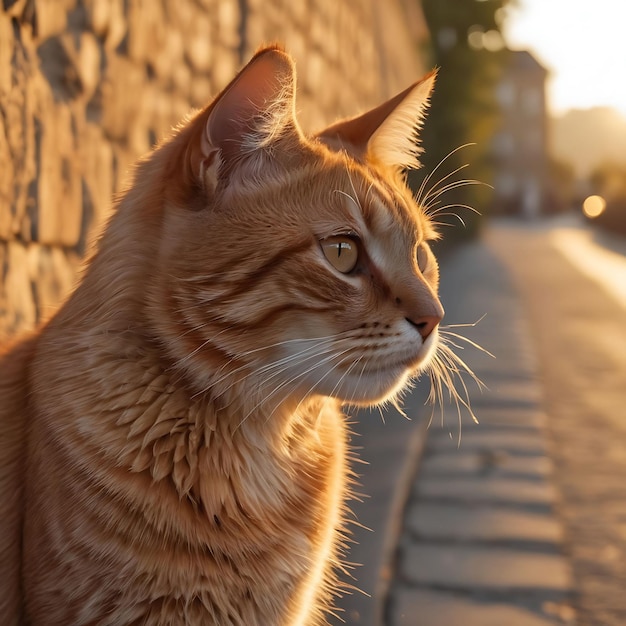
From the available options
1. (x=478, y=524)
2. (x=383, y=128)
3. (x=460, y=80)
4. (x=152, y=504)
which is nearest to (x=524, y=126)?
(x=460, y=80)

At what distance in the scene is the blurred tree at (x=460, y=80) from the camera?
15.2m

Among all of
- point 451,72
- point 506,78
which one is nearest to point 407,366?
point 451,72

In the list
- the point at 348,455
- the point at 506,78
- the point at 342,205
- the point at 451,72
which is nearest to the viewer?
the point at 342,205

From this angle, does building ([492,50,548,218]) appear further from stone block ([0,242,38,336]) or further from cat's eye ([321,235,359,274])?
cat's eye ([321,235,359,274])

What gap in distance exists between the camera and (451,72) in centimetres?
1581

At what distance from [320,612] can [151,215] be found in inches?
46.8

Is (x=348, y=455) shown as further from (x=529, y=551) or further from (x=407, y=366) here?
(x=529, y=551)

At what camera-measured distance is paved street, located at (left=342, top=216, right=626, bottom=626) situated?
8.19 ft

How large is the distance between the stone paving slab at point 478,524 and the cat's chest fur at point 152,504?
4.89ft

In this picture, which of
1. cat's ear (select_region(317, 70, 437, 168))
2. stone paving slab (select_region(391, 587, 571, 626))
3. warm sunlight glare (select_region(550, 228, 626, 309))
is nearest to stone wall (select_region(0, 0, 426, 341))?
cat's ear (select_region(317, 70, 437, 168))

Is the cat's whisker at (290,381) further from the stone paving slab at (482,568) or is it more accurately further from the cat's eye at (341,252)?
the stone paving slab at (482,568)

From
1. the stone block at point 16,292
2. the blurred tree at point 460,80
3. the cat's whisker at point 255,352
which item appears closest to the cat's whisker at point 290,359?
the cat's whisker at point 255,352

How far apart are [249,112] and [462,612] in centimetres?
174

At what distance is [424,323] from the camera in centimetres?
170
